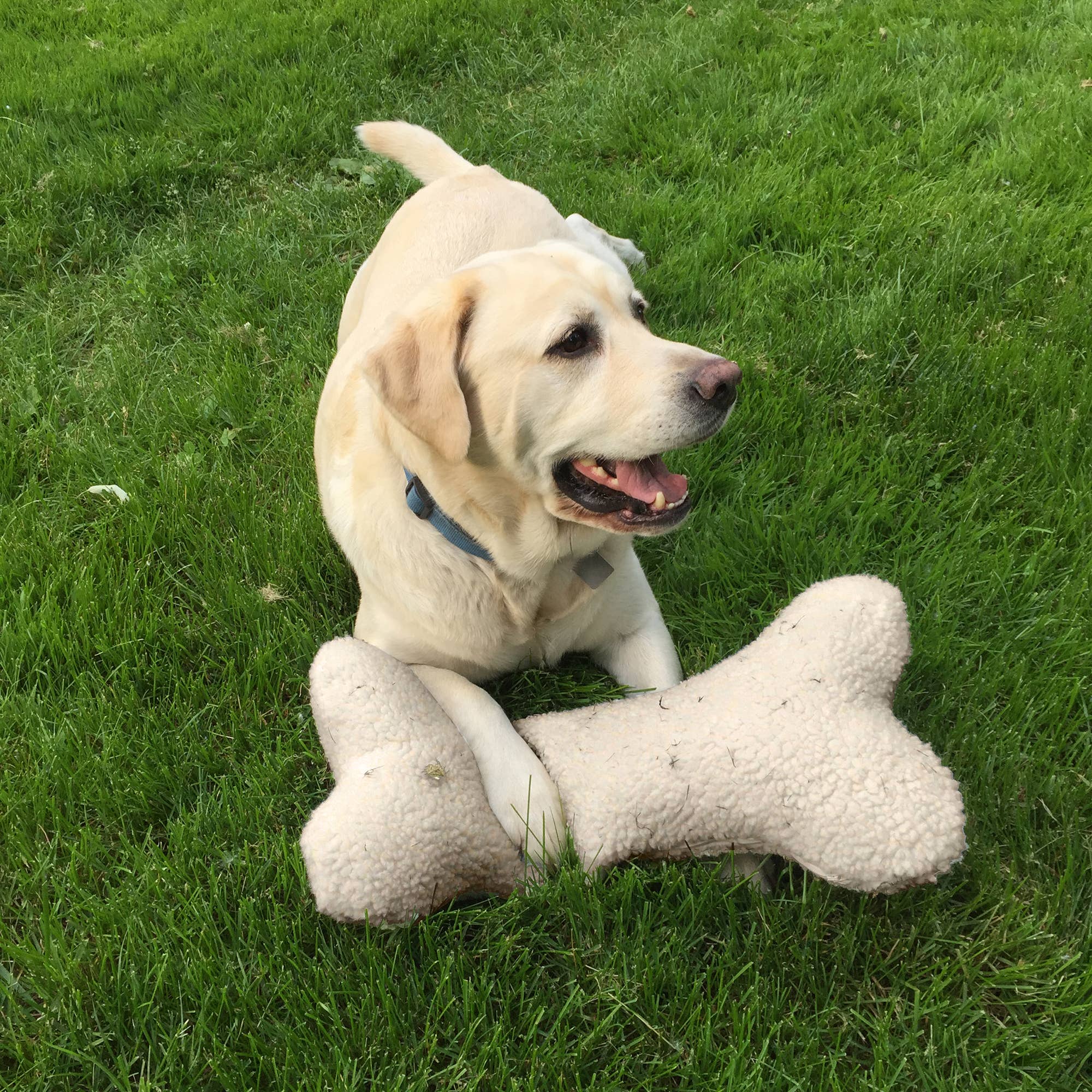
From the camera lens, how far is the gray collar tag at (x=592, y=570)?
2268 millimetres

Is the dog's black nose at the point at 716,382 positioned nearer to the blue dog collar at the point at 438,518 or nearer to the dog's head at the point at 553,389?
the dog's head at the point at 553,389

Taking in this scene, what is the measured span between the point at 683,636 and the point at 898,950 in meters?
0.98

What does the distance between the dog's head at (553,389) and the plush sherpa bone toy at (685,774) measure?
1.38ft

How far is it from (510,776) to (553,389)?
0.83 m

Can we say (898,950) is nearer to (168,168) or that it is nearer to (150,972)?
(150,972)

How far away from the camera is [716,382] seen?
6.53 feet

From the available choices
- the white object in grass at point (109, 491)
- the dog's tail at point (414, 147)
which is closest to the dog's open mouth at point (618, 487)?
the white object in grass at point (109, 491)

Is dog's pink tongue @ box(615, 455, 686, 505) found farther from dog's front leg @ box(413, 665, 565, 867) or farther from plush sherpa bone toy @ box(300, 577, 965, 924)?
dog's front leg @ box(413, 665, 565, 867)

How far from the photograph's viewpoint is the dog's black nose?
1.99m

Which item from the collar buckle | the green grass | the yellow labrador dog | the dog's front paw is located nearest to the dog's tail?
the green grass

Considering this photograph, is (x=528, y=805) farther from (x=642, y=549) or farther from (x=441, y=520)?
(x=642, y=549)

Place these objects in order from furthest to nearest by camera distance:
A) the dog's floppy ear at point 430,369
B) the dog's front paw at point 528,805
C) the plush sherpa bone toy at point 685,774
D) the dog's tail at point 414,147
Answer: the dog's tail at point 414,147
the dog's floppy ear at point 430,369
the dog's front paw at point 528,805
the plush sherpa bone toy at point 685,774

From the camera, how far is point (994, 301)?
339 cm

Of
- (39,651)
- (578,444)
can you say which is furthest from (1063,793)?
(39,651)
